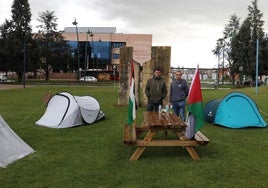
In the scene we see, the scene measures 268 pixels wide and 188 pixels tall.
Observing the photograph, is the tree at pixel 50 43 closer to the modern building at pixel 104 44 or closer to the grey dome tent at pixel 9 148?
the modern building at pixel 104 44

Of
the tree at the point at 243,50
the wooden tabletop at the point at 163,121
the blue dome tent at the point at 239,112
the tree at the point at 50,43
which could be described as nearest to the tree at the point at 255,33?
the tree at the point at 243,50

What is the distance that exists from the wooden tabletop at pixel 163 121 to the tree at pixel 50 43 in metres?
72.1

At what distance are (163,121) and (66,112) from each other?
5595 mm

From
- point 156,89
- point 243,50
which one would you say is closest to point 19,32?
point 243,50

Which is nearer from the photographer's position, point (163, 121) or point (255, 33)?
point (163, 121)

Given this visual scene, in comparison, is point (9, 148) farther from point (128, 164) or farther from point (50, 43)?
point (50, 43)

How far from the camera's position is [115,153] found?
9305mm

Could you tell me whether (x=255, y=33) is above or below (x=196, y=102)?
above

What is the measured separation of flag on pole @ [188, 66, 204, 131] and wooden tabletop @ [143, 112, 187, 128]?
291mm

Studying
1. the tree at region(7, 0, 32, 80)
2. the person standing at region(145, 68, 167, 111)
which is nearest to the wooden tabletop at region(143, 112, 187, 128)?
the person standing at region(145, 68, 167, 111)

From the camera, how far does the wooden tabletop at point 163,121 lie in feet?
27.5

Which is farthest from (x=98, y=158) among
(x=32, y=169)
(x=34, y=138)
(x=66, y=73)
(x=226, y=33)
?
(x=66, y=73)

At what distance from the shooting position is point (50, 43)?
81312 mm

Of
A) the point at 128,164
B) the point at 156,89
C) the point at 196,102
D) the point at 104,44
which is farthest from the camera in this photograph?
the point at 104,44
